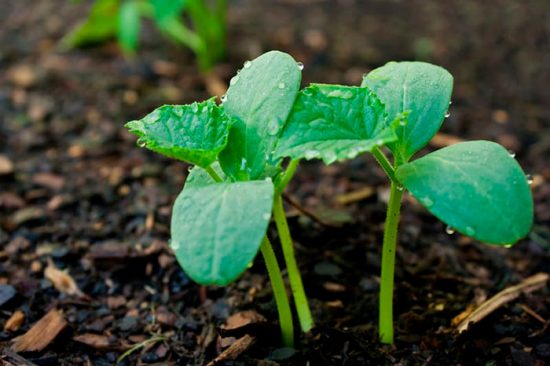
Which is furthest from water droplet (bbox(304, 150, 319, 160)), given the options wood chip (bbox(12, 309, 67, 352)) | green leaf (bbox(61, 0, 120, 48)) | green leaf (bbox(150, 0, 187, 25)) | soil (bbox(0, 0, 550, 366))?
green leaf (bbox(61, 0, 120, 48))

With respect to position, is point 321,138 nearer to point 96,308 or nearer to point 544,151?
point 96,308

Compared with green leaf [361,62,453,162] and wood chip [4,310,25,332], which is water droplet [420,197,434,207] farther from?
wood chip [4,310,25,332]

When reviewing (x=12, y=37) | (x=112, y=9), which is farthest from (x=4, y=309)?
(x=12, y=37)

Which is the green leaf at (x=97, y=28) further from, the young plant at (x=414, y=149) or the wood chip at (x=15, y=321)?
the young plant at (x=414, y=149)

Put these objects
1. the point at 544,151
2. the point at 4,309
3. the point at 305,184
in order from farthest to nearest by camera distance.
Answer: the point at 544,151 < the point at 305,184 < the point at 4,309

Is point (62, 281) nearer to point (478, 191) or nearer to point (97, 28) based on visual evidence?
point (478, 191)
